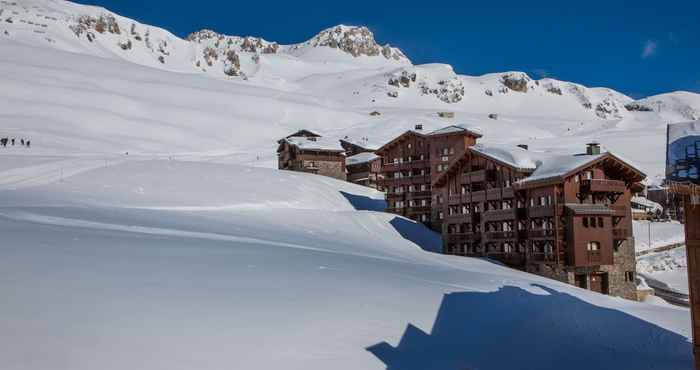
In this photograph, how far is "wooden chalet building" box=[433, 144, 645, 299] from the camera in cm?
3869

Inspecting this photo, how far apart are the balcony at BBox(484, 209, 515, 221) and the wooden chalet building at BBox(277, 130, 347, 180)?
34.3 m

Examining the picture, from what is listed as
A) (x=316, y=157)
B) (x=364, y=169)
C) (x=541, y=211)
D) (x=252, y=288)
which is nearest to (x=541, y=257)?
(x=541, y=211)

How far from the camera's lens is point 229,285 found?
1647 cm

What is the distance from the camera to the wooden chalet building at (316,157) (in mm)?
75375

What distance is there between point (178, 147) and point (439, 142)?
4637 cm

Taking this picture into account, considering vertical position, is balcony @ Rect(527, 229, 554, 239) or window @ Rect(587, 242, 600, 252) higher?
balcony @ Rect(527, 229, 554, 239)

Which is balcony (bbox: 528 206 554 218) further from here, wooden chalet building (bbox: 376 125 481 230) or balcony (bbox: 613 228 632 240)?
wooden chalet building (bbox: 376 125 481 230)

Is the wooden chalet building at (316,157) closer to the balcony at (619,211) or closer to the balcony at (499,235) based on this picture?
the balcony at (499,235)

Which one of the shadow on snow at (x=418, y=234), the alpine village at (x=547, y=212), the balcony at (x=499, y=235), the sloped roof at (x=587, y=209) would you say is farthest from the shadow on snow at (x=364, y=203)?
the sloped roof at (x=587, y=209)

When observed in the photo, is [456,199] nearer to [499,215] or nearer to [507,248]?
[499,215]

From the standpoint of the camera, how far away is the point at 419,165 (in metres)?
61.2

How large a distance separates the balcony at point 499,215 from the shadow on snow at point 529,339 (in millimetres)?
19499

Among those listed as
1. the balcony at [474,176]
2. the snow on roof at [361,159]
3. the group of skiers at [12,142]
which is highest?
the group of skiers at [12,142]

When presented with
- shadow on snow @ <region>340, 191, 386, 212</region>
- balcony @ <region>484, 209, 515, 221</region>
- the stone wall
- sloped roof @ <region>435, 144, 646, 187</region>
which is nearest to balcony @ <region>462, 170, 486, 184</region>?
sloped roof @ <region>435, 144, 646, 187</region>
